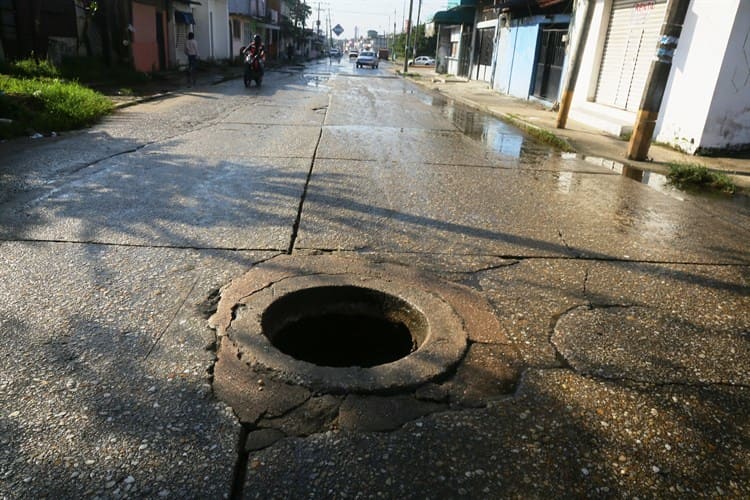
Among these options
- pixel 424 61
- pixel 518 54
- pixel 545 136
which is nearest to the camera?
pixel 545 136

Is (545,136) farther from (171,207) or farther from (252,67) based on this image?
(252,67)

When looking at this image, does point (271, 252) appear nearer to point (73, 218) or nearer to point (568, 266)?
point (73, 218)

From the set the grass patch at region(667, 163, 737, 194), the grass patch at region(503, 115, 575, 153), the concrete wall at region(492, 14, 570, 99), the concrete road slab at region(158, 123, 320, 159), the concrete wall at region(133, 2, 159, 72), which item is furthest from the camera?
the concrete wall at region(133, 2, 159, 72)

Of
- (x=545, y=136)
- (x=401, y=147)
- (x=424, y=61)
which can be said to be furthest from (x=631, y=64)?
(x=424, y=61)

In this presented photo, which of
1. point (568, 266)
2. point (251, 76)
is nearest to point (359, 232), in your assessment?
point (568, 266)

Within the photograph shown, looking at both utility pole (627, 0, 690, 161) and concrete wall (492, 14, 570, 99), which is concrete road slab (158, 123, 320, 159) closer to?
utility pole (627, 0, 690, 161)

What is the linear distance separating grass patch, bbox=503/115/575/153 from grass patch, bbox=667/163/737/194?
85.9 inches

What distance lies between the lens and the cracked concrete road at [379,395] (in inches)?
82.2

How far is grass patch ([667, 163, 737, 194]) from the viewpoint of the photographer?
23.1 feet

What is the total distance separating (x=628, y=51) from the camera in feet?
39.9

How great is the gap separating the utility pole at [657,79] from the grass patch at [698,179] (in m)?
0.94

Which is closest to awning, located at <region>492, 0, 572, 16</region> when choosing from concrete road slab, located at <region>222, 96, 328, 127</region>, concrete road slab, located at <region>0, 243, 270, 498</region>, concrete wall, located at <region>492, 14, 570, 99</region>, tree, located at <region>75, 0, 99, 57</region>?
concrete wall, located at <region>492, 14, 570, 99</region>

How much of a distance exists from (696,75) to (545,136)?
2661mm

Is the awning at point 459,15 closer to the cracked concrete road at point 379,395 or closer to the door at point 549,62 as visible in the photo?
the door at point 549,62
